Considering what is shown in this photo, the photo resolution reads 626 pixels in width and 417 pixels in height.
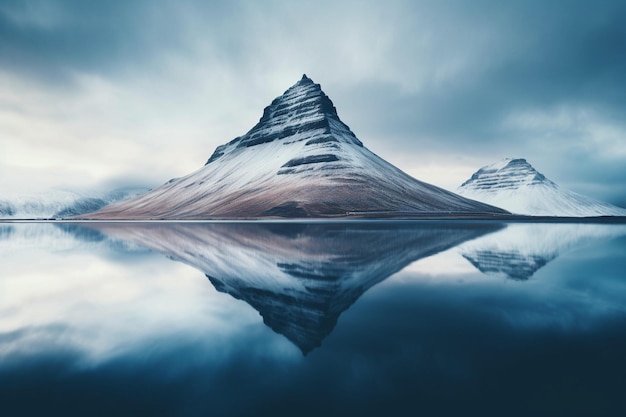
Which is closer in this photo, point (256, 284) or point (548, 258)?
point (256, 284)

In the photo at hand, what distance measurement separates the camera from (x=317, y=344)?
925 cm

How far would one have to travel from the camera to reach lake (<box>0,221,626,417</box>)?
648cm

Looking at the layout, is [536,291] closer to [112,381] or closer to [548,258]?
[548,258]

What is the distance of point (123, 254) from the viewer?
1161 inches

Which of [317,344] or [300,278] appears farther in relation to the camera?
[300,278]

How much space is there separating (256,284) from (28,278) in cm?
Answer: 1394

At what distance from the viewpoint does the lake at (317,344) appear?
6.48 metres

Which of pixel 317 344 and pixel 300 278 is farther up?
pixel 300 278

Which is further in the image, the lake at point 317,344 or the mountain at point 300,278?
the mountain at point 300,278

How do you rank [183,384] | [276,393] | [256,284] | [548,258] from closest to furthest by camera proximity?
[276,393], [183,384], [256,284], [548,258]

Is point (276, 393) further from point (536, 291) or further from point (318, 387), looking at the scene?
point (536, 291)

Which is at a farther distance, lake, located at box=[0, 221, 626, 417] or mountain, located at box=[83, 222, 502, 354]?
mountain, located at box=[83, 222, 502, 354]

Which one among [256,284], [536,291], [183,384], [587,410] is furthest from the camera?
[256,284]

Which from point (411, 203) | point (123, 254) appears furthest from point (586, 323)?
point (411, 203)
